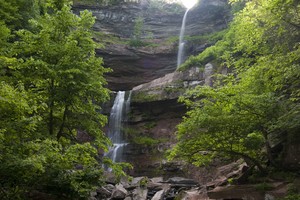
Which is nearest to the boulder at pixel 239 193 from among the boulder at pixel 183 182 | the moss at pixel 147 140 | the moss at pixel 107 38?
the boulder at pixel 183 182

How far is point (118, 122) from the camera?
3059 centimetres

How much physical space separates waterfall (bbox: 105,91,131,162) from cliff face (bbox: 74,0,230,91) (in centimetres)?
584

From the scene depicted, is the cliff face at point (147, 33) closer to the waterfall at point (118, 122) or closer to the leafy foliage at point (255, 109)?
the waterfall at point (118, 122)

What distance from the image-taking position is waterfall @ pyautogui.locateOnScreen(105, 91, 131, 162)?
92.8 ft

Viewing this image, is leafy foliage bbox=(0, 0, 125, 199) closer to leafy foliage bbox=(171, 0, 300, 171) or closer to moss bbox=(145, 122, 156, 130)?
leafy foliage bbox=(171, 0, 300, 171)

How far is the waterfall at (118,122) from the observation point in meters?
28.3

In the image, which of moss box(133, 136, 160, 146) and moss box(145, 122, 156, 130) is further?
moss box(145, 122, 156, 130)

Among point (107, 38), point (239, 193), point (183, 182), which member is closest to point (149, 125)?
point (183, 182)

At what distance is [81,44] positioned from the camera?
1195 cm

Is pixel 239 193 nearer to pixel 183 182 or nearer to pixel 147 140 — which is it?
pixel 183 182

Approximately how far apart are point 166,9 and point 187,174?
36.0m

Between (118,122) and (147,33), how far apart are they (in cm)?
2011

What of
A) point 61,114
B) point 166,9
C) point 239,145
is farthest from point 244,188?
point 166,9

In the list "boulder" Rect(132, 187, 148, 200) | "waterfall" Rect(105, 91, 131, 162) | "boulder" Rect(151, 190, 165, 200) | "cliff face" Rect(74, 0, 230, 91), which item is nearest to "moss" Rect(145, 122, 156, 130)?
"waterfall" Rect(105, 91, 131, 162)
